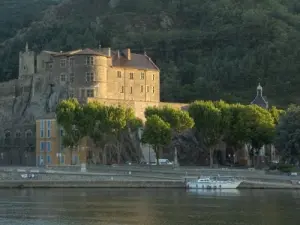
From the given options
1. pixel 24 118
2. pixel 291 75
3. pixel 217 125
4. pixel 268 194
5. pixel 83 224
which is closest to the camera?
pixel 83 224

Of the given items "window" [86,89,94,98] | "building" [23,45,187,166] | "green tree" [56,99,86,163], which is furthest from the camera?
"window" [86,89,94,98]

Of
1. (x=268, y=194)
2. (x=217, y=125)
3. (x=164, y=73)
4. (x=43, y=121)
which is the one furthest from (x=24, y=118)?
(x=164, y=73)

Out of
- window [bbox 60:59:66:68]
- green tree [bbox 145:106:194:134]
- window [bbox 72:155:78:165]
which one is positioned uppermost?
window [bbox 60:59:66:68]

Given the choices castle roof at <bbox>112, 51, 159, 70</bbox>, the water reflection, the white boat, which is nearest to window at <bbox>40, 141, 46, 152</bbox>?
castle roof at <bbox>112, 51, 159, 70</bbox>

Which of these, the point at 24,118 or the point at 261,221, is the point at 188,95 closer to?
the point at 24,118

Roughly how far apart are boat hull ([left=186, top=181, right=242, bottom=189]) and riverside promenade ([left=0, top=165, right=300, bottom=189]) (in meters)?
0.74

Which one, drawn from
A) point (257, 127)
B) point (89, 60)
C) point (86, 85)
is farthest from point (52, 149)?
point (257, 127)

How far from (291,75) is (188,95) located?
85.0 ft

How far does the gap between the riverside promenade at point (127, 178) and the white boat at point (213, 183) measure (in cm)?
81

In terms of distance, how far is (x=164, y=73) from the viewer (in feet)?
594

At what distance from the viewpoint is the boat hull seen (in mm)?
82750

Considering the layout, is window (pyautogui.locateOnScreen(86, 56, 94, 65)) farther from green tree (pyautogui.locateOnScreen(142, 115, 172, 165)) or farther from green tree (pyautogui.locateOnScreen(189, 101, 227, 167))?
green tree (pyautogui.locateOnScreen(142, 115, 172, 165))

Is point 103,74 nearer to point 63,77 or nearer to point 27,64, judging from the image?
point 63,77

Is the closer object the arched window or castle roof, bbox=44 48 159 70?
the arched window
